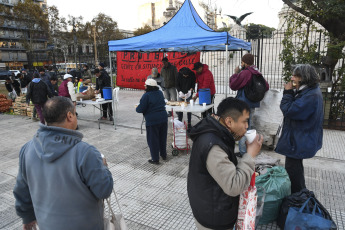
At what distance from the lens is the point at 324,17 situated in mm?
6285

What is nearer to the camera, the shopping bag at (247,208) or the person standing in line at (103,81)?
the shopping bag at (247,208)

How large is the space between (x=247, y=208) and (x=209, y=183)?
33cm

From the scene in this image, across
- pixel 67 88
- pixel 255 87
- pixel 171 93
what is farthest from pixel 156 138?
pixel 67 88

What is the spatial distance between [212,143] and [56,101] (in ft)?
3.45

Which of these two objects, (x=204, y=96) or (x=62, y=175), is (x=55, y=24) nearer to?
(x=204, y=96)

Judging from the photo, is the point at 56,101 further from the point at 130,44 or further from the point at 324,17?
the point at 324,17

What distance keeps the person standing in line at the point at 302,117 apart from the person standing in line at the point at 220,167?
1278 millimetres

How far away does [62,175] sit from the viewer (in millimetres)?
1449

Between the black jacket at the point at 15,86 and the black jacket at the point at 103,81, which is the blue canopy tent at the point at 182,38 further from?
the black jacket at the point at 15,86

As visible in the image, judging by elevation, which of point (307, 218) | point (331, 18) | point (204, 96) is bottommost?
point (307, 218)

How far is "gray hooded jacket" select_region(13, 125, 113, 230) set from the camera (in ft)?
4.76

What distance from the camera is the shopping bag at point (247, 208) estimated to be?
5.34 feet

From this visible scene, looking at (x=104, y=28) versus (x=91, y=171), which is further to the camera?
(x=104, y=28)

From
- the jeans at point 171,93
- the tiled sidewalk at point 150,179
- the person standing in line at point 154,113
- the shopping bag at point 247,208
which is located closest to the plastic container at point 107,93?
the tiled sidewalk at point 150,179
